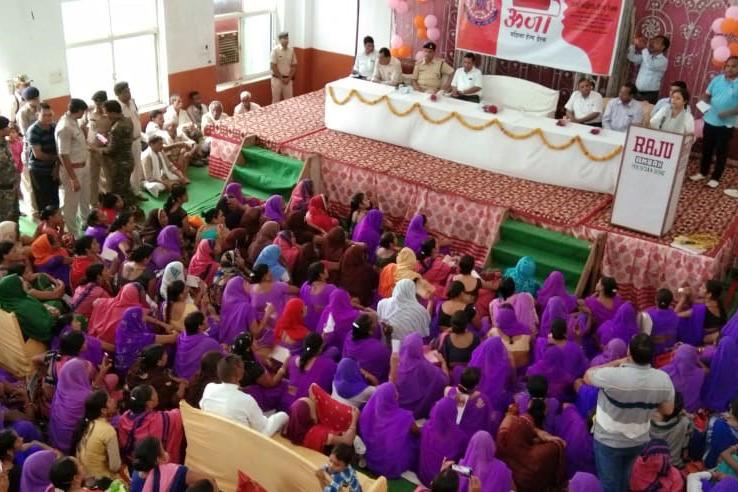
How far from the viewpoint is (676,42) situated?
29.8 feet

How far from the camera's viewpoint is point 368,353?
5.22m

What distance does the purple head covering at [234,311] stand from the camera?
5641 millimetres

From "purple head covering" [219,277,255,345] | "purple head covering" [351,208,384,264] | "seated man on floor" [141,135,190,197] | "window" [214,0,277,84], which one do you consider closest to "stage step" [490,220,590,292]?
"purple head covering" [351,208,384,264]

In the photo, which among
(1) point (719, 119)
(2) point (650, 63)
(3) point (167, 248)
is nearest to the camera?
(3) point (167, 248)

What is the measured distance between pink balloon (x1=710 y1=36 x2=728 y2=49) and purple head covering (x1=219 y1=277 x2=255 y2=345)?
6.13 m

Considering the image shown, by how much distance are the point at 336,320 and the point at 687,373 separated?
7.92 feet

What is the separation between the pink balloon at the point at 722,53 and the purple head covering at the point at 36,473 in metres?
7.96

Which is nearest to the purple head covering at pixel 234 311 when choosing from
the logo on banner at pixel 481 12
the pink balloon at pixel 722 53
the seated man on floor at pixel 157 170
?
the seated man on floor at pixel 157 170

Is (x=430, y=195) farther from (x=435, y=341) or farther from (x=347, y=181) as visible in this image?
(x=435, y=341)

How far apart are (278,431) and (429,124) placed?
5000 millimetres

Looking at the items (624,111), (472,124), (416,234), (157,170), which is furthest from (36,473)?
(624,111)

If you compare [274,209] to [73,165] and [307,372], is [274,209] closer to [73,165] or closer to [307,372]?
[73,165]

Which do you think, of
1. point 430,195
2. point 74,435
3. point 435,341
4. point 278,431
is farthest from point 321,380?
point 430,195

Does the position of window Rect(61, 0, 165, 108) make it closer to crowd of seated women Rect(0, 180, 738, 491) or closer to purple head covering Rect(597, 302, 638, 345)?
crowd of seated women Rect(0, 180, 738, 491)
